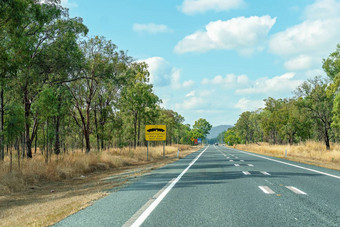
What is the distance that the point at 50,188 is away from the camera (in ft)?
44.3

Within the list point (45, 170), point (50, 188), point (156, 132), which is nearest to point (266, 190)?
point (50, 188)

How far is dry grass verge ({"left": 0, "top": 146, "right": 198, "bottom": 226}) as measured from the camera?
23.7ft

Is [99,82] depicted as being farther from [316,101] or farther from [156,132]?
[316,101]

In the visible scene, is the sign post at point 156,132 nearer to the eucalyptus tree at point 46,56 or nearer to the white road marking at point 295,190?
the eucalyptus tree at point 46,56

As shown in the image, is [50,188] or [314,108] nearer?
[50,188]

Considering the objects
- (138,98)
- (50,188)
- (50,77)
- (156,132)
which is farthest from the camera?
(138,98)

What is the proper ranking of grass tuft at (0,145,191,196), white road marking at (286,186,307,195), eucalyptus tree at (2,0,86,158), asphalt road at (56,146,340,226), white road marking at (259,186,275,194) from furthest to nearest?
eucalyptus tree at (2,0,86,158) → grass tuft at (0,145,191,196) → white road marking at (259,186,275,194) → white road marking at (286,186,307,195) → asphalt road at (56,146,340,226)

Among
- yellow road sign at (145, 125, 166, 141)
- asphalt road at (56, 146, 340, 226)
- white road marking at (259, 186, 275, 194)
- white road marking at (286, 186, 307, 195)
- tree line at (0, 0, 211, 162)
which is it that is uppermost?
tree line at (0, 0, 211, 162)

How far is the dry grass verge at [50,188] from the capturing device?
7.23 metres

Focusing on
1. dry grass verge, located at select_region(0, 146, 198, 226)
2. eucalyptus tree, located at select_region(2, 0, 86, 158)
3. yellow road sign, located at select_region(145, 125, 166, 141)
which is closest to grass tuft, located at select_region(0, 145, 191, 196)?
dry grass verge, located at select_region(0, 146, 198, 226)

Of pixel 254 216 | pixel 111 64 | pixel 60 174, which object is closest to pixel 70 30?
pixel 111 64

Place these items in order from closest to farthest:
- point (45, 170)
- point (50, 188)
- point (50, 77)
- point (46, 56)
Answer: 1. point (50, 188)
2. point (45, 170)
3. point (46, 56)
4. point (50, 77)

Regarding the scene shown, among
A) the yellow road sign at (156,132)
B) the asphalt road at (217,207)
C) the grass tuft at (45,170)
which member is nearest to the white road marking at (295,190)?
the asphalt road at (217,207)

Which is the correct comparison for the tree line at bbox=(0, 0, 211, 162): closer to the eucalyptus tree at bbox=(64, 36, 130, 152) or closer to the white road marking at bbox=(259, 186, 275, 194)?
the eucalyptus tree at bbox=(64, 36, 130, 152)
